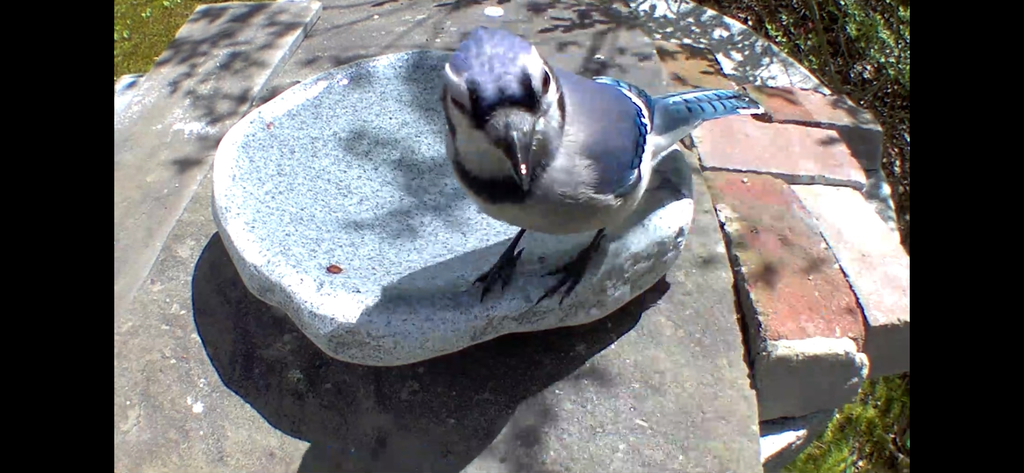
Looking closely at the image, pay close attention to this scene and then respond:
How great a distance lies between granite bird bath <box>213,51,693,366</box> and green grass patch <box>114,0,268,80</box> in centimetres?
263

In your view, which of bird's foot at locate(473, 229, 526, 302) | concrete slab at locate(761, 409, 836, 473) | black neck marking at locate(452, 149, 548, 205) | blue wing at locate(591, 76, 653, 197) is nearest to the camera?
black neck marking at locate(452, 149, 548, 205)

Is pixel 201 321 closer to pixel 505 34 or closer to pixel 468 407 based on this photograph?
pixel 468 407

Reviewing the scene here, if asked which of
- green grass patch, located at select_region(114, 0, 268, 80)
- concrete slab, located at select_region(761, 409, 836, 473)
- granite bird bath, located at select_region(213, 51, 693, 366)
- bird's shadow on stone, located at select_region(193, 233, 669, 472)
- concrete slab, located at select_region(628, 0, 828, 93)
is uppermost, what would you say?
granite bird bath, located at select_region(213, 51, 693, 366)

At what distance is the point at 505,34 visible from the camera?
5.00ft

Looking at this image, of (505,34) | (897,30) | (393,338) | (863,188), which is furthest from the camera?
(897,30)

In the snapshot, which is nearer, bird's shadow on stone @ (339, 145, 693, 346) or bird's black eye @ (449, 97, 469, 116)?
bird's black eye @ (449, 97, 469, 116)

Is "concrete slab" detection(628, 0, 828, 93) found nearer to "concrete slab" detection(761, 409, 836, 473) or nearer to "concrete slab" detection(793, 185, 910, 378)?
"concrete slab" detection(793, 185, 910, 378)

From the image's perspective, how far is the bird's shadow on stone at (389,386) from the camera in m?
1.92

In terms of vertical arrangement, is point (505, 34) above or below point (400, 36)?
above

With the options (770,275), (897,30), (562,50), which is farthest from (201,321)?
(897,30)

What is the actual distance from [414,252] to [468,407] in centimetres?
51

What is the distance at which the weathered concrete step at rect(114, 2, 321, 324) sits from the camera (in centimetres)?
281

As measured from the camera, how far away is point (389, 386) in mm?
2023

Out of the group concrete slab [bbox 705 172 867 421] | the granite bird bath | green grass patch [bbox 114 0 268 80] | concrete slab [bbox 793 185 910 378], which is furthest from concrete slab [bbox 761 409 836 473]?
green grass patch [bbox 114 0 268 80]
